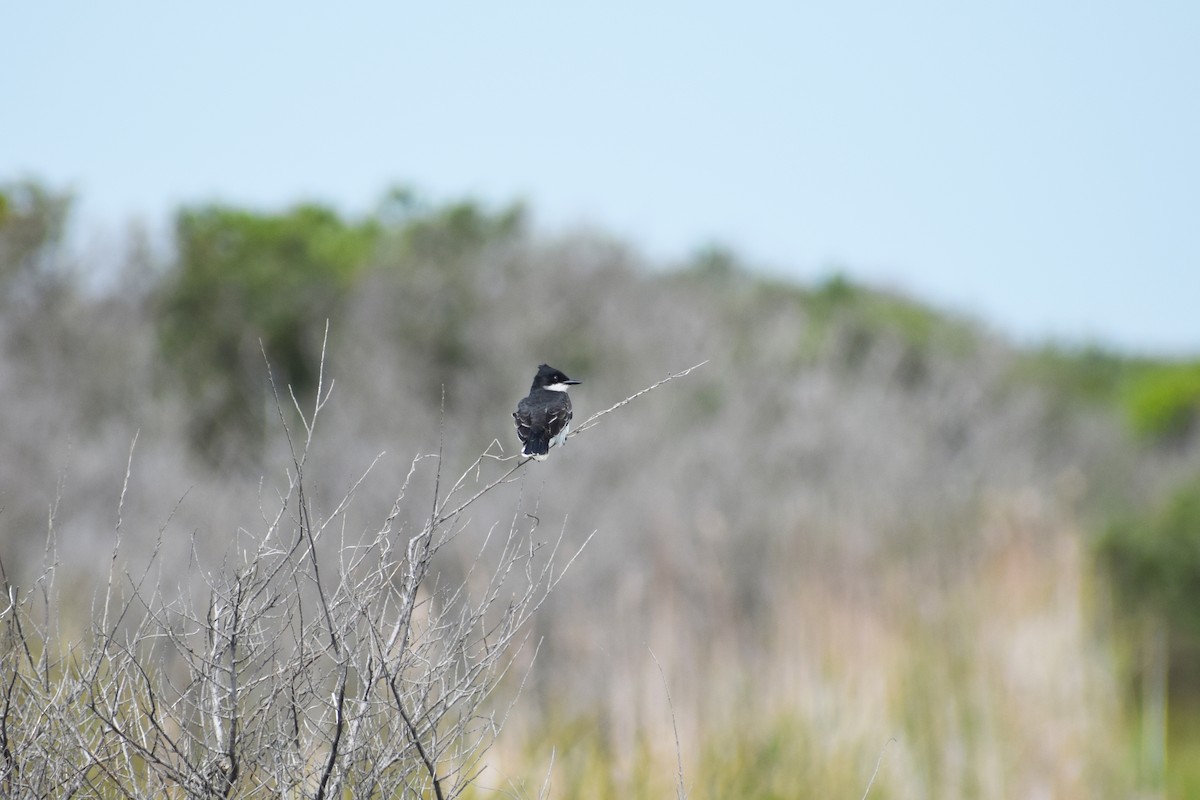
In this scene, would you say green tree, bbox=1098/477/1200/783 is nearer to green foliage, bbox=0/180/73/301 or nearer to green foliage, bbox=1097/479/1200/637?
green foliage, bbox=1097/479/1200/637

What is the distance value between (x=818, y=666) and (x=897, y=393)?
66.0 feet

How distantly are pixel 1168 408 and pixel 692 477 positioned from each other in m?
16.5

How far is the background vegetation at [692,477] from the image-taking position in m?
9.48

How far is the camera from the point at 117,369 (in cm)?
2348

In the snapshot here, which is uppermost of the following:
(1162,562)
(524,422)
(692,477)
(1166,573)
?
(524,422)

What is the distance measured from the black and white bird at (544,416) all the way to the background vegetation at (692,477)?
102 inches

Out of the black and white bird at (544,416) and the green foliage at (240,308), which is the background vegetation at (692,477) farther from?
the black and white bird at (544,416)

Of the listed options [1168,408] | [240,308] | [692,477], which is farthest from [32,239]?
[1168,408]

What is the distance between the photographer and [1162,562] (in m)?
21.3

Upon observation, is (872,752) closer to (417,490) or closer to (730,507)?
(417,490)

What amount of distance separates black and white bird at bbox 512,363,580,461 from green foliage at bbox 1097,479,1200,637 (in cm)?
1841

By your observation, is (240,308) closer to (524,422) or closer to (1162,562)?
(1162,562)

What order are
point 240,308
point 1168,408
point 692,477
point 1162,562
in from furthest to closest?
point 1168,408 < point 240,308 < point 692,477 < point 1162,562

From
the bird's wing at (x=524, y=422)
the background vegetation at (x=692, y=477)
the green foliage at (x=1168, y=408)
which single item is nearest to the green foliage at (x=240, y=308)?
the background vegetation at (x=692, y=477)
